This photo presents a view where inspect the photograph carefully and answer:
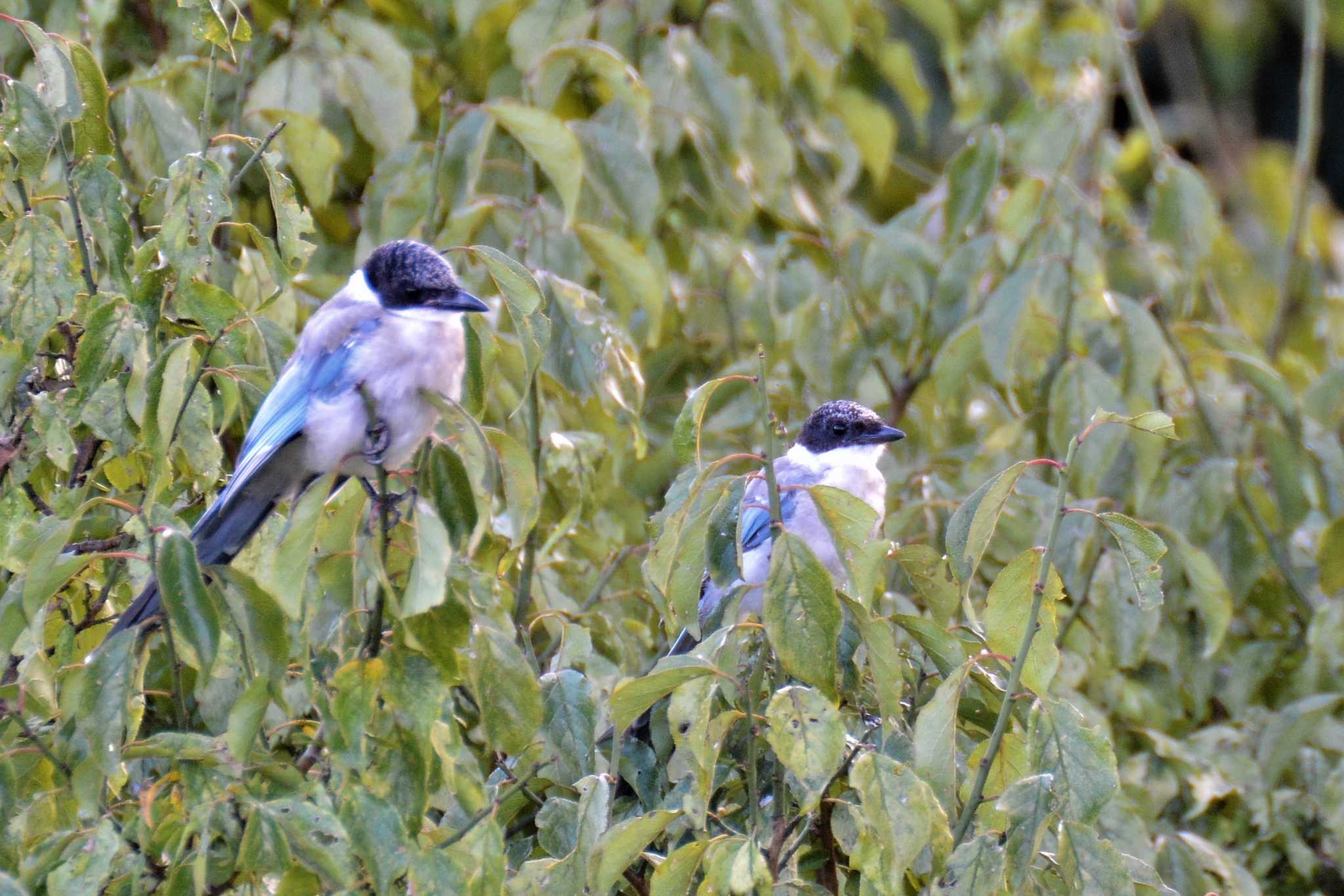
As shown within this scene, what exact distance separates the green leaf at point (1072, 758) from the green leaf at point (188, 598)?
4.00ft

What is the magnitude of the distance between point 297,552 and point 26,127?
108 centimetres

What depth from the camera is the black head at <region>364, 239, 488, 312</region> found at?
123 inches

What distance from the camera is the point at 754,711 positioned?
2473mm

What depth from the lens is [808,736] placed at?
87.4 inches

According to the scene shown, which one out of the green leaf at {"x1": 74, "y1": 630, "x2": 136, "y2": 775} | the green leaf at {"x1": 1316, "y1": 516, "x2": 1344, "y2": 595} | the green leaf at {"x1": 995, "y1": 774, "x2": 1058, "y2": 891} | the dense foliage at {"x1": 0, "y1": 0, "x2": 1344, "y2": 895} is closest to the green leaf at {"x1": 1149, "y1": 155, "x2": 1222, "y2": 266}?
the dense foliage at {"x1": 0, "y1": 0, "x2": 1344, "y2": 895}

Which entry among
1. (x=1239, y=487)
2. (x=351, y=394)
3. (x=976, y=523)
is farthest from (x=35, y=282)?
(x=1239, y=487)

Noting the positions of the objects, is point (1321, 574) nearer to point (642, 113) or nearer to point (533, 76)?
point (642, 113)

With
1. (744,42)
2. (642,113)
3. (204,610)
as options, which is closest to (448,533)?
(204,610)

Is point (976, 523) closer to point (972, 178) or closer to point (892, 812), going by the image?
point (892, 812)

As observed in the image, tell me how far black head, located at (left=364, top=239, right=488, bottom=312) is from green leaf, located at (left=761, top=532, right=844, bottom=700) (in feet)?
3.43

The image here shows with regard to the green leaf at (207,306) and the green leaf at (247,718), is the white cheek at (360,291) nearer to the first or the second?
the green leaf at (207,306)

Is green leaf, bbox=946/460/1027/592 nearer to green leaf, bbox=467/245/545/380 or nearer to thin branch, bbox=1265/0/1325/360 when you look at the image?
green leaf, bbox=467/245/545/380

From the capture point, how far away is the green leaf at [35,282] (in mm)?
2594

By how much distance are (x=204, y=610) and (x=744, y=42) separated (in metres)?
4.01
